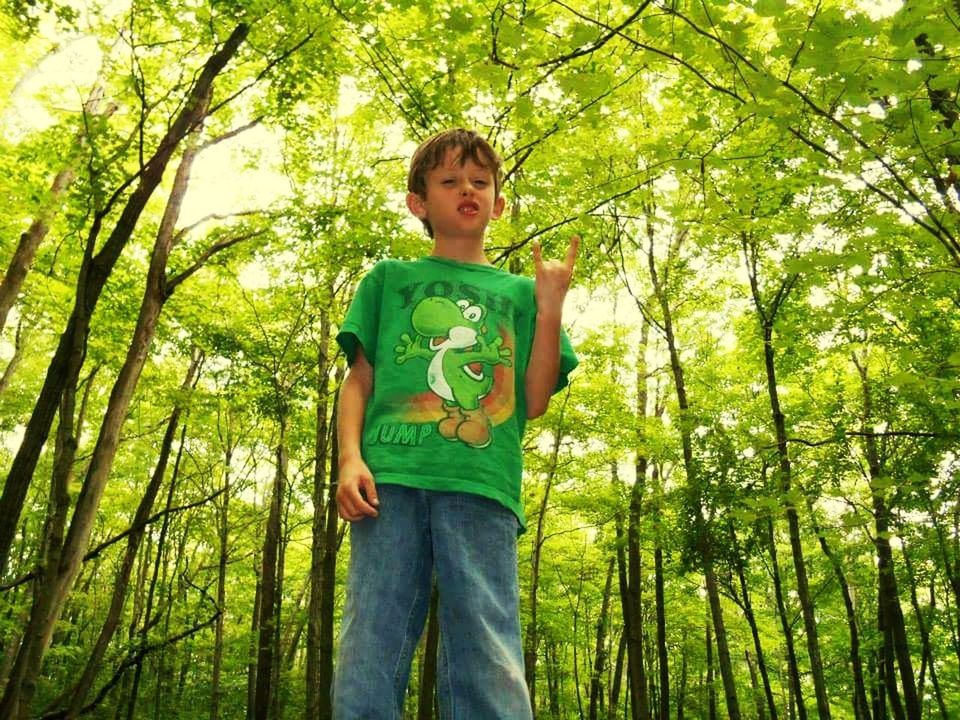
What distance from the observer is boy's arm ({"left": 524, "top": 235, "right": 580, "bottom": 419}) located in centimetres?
163

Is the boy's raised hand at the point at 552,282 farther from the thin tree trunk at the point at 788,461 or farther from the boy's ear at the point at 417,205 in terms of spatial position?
the thin tree trunk at the point at 788,461

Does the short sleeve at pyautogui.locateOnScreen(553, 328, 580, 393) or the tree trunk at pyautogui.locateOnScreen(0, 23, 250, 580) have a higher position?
the tree trunk at pyautogui.locateOnScreen(0, 23, 250, 580)

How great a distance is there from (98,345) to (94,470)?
4.09 meters

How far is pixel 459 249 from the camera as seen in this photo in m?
1.79

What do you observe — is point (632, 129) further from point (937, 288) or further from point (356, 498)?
point (356, 498)

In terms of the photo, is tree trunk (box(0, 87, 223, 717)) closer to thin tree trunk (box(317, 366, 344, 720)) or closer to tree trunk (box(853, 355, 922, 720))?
thin tree trunk (box(317, 366, 344, 720))

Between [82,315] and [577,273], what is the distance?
646cm

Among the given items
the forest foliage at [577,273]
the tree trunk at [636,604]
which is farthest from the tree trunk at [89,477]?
the tree trunk at [636,604]

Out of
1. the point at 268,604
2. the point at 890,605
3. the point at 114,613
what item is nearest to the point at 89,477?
the point at 114,613

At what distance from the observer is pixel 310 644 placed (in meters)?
8.95

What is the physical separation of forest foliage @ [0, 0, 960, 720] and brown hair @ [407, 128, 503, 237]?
0.83 m

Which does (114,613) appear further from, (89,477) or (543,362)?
(543,362)

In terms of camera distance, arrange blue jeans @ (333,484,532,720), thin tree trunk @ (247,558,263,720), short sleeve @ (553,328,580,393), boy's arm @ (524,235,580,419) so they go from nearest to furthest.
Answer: blue jeans @ (333,484,532,720), boy's arm @ (524,235,580,419), short sleeve @ (553,328,580,393), thin tree trunk @ (247,558,263,720)

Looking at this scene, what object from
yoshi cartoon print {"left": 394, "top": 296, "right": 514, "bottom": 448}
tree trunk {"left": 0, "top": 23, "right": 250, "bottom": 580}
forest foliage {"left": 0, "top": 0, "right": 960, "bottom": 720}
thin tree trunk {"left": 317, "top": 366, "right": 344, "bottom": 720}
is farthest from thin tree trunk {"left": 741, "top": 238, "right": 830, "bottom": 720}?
yoshi cartoon print {"left": 394, "top": 296, "right": 514, "bottom": 448}
